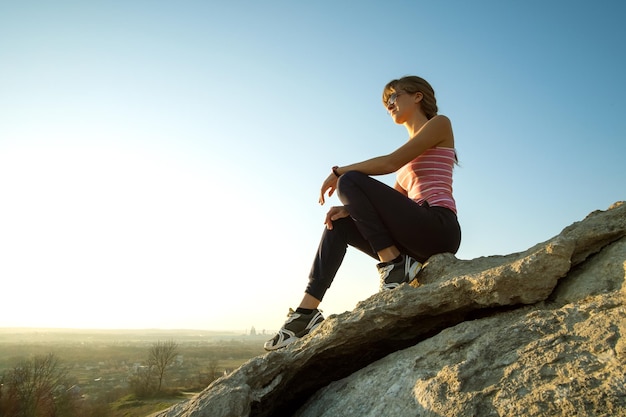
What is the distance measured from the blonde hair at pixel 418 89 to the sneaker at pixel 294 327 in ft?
10.5

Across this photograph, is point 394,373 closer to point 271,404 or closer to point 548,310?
point 271,404

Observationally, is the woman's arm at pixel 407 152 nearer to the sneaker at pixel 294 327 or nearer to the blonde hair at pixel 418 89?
the blonde hair at pixel 418 89

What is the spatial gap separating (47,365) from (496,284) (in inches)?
2074

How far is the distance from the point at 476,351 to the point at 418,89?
3.78m

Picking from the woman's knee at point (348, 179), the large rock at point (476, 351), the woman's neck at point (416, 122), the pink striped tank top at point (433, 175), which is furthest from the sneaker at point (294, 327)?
the woman's neck at point (416, 122)

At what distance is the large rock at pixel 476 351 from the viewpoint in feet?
7.89

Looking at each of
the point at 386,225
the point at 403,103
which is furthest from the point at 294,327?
the point at 403,103

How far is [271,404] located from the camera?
10.9 ft

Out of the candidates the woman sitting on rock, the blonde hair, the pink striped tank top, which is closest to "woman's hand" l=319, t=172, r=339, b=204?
the woman sitting on rock

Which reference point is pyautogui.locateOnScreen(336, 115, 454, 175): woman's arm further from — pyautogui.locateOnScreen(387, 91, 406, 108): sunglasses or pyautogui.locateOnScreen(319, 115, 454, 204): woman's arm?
pyautogui.locateOnScreen(387, 91, 406, 108): sunglasses

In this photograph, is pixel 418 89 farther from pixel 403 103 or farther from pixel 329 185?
pixel 329 185

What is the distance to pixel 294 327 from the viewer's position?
4406 millimetres

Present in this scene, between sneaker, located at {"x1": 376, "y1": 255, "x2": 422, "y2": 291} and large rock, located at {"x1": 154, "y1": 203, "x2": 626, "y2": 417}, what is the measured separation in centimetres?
55

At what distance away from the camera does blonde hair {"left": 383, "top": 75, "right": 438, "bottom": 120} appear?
5.49 m
